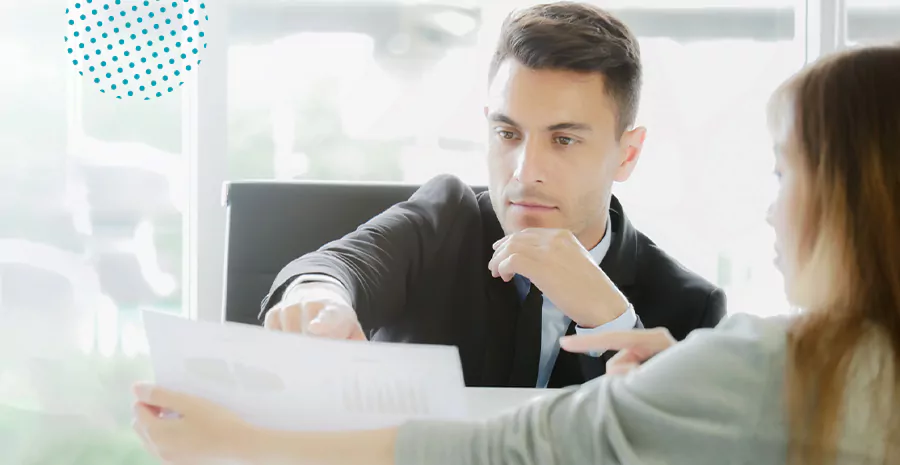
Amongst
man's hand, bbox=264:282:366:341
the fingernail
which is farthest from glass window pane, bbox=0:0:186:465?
the fingernail

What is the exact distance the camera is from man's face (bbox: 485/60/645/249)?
4.24 feet

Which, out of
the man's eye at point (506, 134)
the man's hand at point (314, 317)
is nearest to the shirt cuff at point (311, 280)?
the man's hand at point (314, 317)

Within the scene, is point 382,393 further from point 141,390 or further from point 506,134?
point 506,134

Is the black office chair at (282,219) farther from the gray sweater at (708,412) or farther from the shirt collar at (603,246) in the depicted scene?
the gray sweater at (708,412)

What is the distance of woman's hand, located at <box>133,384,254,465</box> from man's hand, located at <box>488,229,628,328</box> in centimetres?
56

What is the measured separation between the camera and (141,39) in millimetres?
1777

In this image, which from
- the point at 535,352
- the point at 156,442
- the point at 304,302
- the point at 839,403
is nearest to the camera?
the point at 839,403

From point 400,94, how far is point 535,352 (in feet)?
3.03

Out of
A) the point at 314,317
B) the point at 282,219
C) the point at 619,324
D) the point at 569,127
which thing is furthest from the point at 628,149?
the point at 314,317

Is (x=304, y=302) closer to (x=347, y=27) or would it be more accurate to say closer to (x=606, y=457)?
(x=606, y=457)

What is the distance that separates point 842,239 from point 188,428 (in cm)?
52

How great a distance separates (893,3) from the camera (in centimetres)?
204

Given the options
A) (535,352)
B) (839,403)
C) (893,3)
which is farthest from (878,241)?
(893,3)

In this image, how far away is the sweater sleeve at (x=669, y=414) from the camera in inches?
20.2
